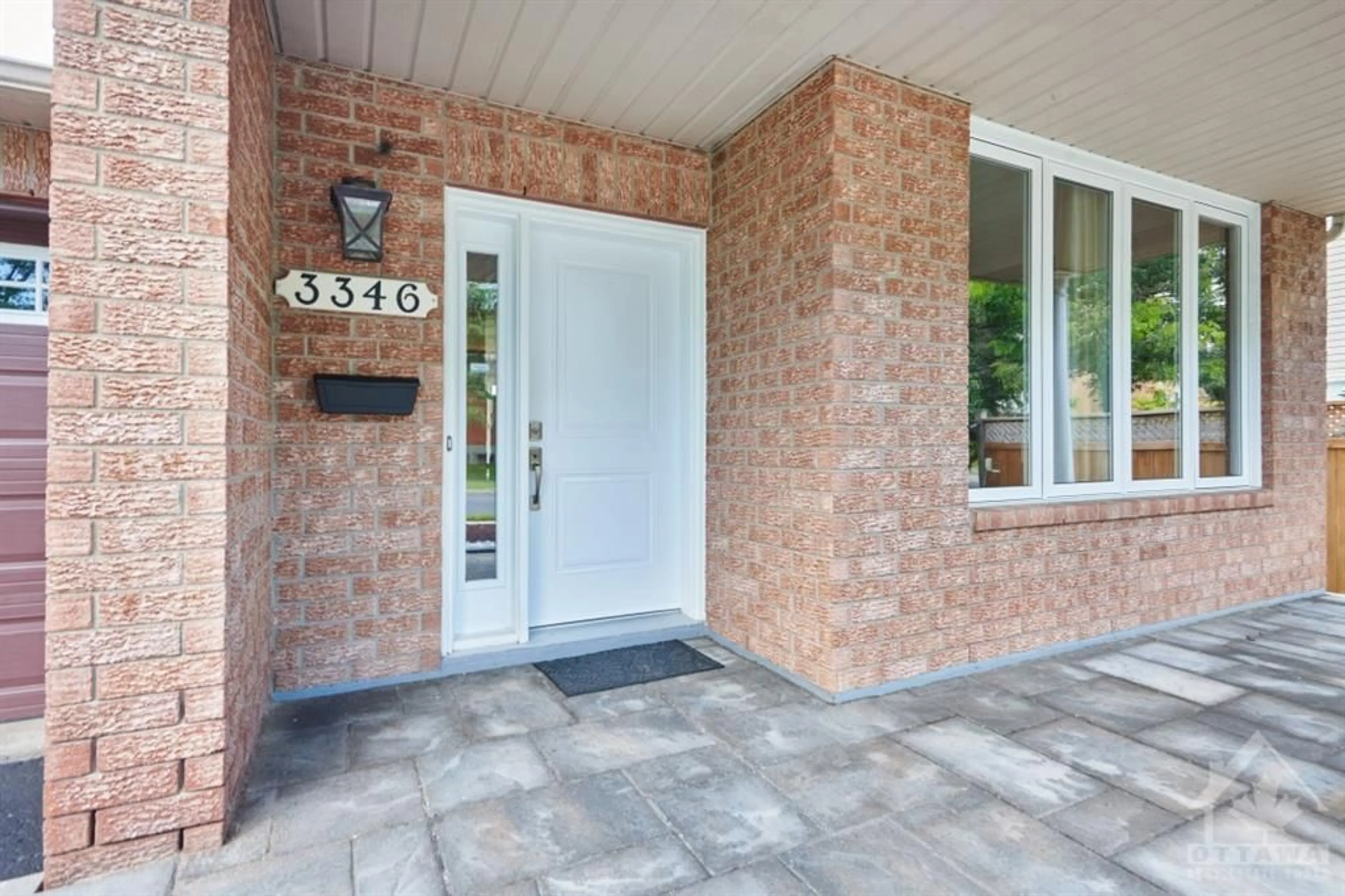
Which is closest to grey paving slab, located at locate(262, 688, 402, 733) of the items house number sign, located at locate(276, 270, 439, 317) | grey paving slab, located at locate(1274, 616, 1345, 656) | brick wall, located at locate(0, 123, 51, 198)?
house number sign, located at locate(276, 270, 439, 317)

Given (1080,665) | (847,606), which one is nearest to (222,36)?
(847,606)

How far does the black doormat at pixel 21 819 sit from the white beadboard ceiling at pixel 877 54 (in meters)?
2.67

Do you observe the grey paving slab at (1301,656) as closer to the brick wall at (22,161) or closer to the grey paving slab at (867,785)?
the grey paving slab at (867,785)

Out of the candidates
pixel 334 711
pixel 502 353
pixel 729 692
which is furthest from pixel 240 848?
pixel 502 353

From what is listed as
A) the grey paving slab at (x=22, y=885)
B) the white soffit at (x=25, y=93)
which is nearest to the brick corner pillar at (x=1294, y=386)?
the grey paving slab at (x=22, y=885)

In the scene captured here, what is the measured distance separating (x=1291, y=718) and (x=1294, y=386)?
3.00 metres

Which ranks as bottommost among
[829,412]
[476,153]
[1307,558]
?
[1307,558]

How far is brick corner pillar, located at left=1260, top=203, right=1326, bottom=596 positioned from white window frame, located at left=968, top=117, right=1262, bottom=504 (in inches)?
2.3

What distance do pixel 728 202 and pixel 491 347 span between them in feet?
4.63

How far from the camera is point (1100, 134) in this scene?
11.3 feet

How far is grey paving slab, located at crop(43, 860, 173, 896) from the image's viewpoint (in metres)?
1.62

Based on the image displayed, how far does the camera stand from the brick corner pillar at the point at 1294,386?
4496mm

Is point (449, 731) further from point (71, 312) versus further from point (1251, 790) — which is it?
point (1251, 790)

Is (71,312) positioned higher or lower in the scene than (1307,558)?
higher
